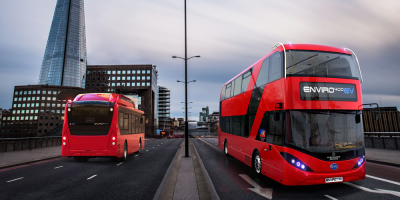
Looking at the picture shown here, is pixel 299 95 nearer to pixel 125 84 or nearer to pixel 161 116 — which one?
pixel 125 84

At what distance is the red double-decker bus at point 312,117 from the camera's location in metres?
6.00

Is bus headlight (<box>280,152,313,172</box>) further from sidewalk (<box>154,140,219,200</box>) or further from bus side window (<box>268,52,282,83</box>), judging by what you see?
bus side window (<box>268,52,282,83</box>)

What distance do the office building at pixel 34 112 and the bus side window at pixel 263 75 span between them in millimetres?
135870

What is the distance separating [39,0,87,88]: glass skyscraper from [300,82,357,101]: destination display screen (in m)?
181

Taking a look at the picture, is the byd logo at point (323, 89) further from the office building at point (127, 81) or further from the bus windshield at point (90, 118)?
the office building at point (127, 81)

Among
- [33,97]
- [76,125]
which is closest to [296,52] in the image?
[76,125]

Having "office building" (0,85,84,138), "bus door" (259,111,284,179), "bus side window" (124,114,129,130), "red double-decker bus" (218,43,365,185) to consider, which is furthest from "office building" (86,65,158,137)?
"red double-decker bus" (218,43,365,185)

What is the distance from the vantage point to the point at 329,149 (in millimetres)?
6055

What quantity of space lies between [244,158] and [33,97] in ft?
495

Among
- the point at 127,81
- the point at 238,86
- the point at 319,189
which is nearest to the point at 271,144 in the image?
the point at 319,189

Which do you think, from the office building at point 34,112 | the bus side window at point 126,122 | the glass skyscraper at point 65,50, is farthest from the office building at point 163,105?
the bus side window at point 126,122

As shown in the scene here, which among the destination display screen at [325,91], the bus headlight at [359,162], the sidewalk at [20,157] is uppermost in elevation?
the destination display screen at [325,91]

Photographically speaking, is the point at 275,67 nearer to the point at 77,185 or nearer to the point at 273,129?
the point at 273,129

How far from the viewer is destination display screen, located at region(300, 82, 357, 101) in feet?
20.6
